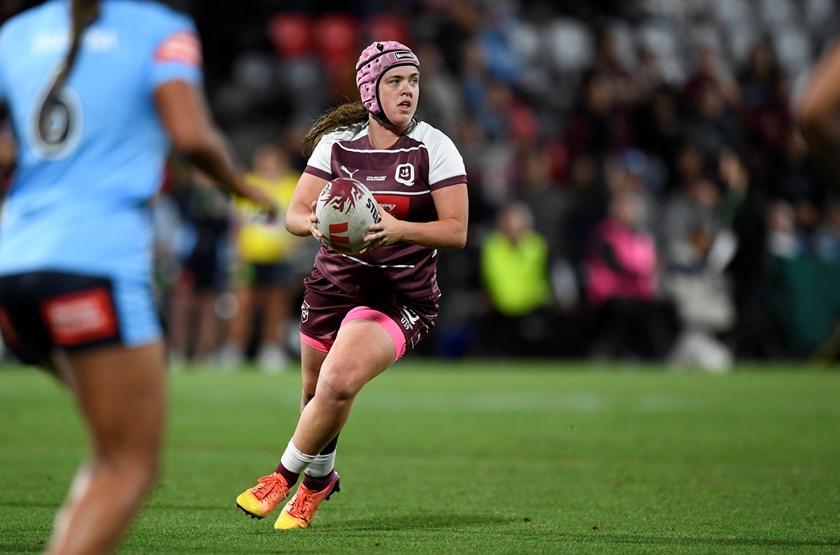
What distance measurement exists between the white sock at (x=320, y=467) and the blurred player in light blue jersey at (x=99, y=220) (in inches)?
109

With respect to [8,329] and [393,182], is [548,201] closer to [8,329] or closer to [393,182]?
[393,182]

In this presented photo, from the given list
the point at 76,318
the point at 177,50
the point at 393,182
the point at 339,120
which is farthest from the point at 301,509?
the point at 177,50

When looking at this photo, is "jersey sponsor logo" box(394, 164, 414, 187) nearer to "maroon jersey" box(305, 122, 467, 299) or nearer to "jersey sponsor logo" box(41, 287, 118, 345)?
"maroon jersey" box(305, 122, 467, 299)

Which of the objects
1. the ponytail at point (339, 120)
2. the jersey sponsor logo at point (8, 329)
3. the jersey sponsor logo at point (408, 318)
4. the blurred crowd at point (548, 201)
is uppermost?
the ponytail at point (339, 120)

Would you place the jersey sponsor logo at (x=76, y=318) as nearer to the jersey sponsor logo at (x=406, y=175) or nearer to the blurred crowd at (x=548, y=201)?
the jersey sponsor logo at (x=406, y=175)

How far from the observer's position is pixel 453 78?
2158cm

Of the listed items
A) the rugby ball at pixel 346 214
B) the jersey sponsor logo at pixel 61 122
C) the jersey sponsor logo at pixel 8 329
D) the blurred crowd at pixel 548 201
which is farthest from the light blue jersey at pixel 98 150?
the blurred crowd at pixel 548 201

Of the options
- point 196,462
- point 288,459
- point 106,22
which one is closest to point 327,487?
point 288,459

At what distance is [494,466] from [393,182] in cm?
309

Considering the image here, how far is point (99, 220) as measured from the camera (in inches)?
158

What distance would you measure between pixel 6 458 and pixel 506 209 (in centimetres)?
1077

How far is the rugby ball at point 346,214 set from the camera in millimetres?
6234

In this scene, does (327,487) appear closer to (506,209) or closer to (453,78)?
(506,209)

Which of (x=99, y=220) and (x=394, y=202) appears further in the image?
(x=394, y=202)
